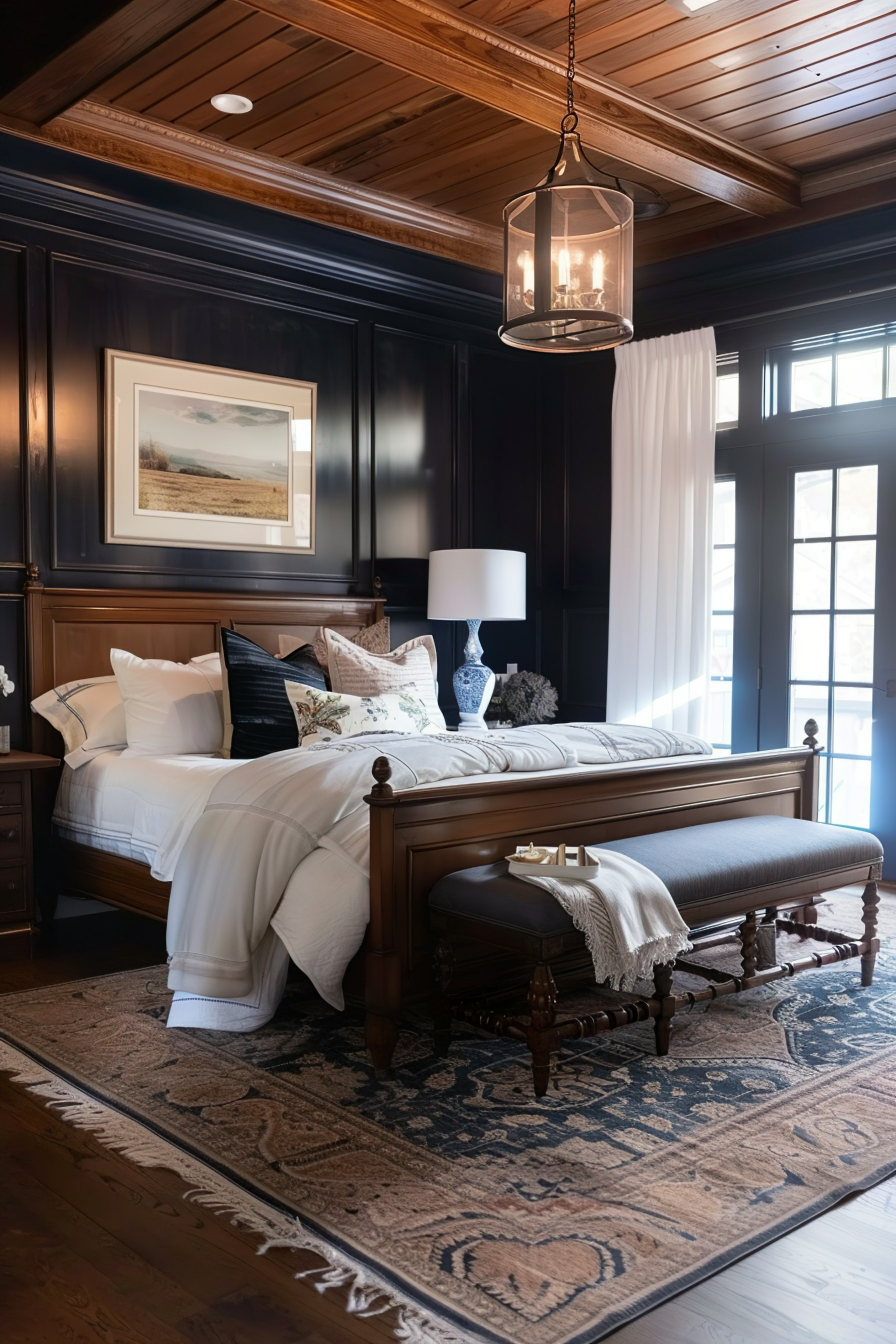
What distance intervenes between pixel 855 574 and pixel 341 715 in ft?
8.84

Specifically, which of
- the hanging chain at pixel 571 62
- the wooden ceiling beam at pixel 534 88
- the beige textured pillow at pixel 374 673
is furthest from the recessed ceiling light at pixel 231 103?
the beige textured pillow at pixel 374 673

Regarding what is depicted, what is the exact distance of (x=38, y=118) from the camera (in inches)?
165

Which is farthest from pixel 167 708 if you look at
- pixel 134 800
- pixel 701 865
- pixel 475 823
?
pixel 701 865

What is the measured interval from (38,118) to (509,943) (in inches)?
136

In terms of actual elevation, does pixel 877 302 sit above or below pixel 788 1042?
above

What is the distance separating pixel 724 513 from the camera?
593 centimetres

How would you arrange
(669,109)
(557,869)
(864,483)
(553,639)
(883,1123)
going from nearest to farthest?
(883,1123) < (557,869) < (669,109) < (864,483) < (553,639)

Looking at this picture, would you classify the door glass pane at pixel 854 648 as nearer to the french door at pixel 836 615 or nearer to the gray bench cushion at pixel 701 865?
the french door at pixel 836 615

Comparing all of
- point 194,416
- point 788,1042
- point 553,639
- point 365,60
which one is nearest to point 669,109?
point 365,60

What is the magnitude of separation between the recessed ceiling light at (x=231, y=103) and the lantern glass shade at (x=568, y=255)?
5.99 ft

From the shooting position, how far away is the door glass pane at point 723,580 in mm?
5879

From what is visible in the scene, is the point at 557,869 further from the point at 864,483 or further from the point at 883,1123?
the point at 864,483

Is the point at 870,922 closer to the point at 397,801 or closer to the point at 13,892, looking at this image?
the point at 397,801

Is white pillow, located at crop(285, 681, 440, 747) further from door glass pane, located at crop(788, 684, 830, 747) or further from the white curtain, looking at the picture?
door glass pane, located at crop(788, 684, 830, 747)
